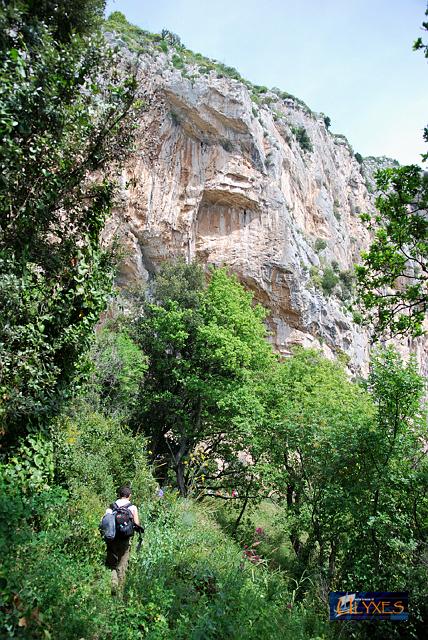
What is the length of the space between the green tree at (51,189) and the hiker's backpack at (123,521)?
1622mm

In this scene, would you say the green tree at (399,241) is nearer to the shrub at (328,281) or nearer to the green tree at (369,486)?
the green tree at (369,486)

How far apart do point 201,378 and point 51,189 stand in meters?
9.91

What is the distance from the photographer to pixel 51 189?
20.4 feet

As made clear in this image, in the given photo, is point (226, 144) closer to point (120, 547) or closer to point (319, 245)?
point (319, 245)

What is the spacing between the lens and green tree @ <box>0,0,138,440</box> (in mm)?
5699

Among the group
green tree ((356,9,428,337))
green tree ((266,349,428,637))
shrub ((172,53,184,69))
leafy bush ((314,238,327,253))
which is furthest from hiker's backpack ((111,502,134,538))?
leafy bush ((314,238,327,253))

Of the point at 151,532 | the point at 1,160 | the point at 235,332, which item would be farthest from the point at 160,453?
Answer: the point at 1,160

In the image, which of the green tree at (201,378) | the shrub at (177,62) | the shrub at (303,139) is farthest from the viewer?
the shrub at (303,139)

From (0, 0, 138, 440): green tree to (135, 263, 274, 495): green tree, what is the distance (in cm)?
791

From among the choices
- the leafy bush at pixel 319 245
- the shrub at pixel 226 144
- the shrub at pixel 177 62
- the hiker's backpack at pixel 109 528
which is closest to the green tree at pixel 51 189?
the hiker's backpack at pixel 109 528

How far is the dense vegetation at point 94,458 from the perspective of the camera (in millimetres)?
4844

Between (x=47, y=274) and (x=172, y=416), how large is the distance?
9.81 meters

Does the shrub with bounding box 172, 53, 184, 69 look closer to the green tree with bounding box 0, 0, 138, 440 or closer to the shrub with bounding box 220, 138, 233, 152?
the shrub with bounding box 220, 138, 233, 152

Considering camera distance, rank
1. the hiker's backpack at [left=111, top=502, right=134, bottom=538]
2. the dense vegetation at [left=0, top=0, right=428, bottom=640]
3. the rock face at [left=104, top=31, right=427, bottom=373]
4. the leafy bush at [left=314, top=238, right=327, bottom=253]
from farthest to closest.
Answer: the leafy bush at [left=314, top=238, right=327, bottom=253]
the rock face at [left=104, top=31, right=427, bottom=373]
the hiker's backpack at [left=111, top=502, right=134, bottom=538]
the dense vegetation at [left=0, top=0, right=428, bottom=640]
